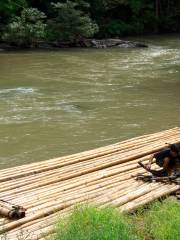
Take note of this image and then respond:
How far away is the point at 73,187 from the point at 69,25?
21492mm

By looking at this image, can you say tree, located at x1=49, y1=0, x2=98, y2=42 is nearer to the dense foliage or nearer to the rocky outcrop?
the dense foliage

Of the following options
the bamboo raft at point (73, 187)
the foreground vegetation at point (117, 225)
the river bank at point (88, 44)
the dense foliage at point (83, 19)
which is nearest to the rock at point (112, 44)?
the river bank at point (88, 44)

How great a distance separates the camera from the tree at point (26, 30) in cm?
2583

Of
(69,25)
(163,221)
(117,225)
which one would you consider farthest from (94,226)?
(69,25)

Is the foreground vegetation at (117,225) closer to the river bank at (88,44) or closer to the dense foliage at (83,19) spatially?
the dense foliage at (83,19)

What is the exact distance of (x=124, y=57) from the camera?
78.6ft

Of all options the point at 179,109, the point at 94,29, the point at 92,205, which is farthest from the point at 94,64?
the point at 92,205

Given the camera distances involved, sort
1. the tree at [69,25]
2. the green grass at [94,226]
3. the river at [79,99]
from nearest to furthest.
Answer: the green grass at [94,226], the river at [79,99], the tree at [69,25]

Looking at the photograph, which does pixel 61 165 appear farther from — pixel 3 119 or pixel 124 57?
pixel 124 57

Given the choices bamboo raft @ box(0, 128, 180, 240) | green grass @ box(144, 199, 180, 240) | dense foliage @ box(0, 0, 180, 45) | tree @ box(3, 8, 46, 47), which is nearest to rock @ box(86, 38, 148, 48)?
dense foliage @ box(0, 0, 180, 45)

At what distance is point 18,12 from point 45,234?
25.6 meters

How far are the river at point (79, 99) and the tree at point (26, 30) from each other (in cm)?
127

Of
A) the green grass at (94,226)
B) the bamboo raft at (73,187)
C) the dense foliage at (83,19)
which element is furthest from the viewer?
the dense foliage at (83,19)

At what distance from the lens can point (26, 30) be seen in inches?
1019
